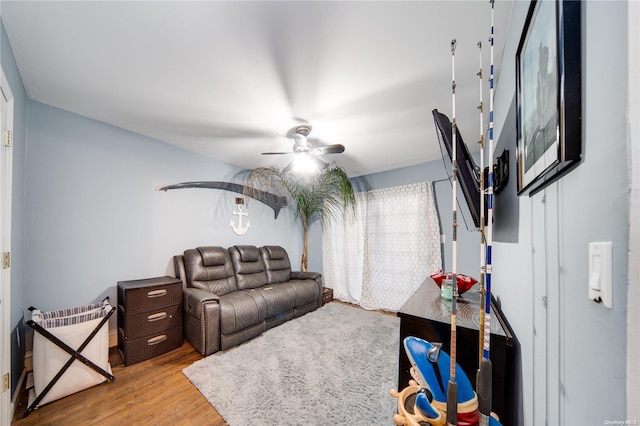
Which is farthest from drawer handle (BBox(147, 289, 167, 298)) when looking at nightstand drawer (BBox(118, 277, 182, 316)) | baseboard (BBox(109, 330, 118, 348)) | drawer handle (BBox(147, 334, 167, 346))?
baseboard (BBox(109, 330, 118, 348))

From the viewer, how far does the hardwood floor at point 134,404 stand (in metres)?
1.51

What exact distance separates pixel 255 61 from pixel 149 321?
249cm

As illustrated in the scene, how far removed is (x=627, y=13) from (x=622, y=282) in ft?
1.41

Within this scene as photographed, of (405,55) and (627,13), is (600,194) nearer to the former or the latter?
(627,13)

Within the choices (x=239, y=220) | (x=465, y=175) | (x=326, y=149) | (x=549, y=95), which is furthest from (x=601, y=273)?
(x=239, y=220)

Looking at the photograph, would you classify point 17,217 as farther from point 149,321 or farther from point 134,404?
point 134,404

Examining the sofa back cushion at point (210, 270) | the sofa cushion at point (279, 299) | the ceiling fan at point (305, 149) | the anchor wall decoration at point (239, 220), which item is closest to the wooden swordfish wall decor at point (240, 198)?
the anchor wall decoration at point (239, 220)

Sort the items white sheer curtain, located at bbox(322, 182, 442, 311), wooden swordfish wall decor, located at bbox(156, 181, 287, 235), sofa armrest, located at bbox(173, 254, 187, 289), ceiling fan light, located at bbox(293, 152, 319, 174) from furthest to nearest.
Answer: white sheer curtain, located at bbox(322, 182, 442, 311), wooden swordfish wall decor, located at bbox(156, 181, 287, 235), sofa armrest, located at bbox(173, 254, 187, 289), ceiling fan light, located at bbox(293, 152, 319, 174)

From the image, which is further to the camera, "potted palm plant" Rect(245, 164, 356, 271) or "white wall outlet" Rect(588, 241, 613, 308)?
"potted palm plant" Rect(245, 164, 356, 271)

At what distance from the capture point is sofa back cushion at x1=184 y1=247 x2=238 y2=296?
9.35 ft

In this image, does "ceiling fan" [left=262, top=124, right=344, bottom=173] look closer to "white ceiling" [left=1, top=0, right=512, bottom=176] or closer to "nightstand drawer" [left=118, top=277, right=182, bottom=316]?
"white ceiling" [left=1, top=0, right=512, bottom=176]

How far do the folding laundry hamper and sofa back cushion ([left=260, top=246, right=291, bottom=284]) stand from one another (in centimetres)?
196

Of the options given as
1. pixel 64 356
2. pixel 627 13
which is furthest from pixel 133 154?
pixel 627 13

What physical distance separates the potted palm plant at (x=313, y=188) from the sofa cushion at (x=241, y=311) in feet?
5.17
